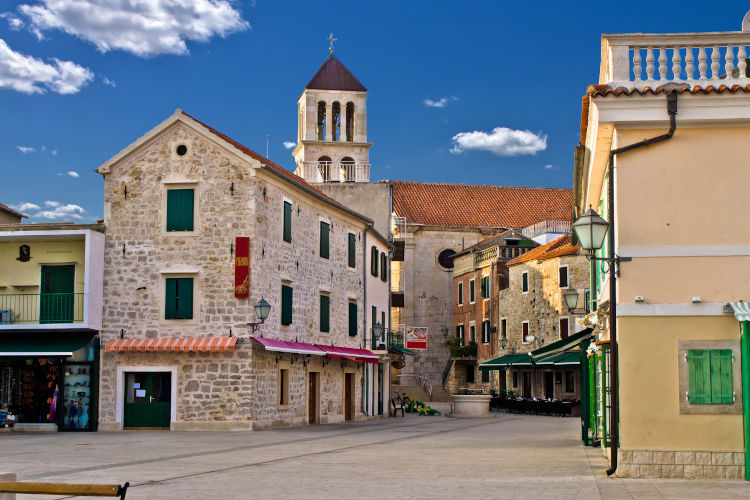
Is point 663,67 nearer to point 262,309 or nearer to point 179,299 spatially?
point 262,309

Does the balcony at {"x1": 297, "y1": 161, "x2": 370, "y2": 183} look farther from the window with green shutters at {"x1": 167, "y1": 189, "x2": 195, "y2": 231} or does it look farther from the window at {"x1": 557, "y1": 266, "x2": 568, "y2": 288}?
the window with green shutters at {"x1": 167, "y1": 189, "x2": 195, "y2": 231}

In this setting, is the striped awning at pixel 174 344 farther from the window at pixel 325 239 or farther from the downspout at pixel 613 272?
the downspout at pixel 613 272

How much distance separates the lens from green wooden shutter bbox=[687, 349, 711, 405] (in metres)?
13.7

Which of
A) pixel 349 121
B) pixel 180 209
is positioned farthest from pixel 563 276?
pixel 180 209

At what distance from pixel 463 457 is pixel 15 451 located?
943 centimetres

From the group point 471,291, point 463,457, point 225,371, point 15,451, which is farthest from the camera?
→ point 471,291

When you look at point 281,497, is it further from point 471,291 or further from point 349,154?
point 349,154

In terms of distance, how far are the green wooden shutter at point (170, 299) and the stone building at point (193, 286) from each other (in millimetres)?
31

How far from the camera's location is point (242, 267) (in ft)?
95.3

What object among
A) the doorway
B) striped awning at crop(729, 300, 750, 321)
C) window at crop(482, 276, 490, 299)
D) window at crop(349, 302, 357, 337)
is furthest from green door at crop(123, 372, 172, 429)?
window at crop(482, 276, 490, 299)

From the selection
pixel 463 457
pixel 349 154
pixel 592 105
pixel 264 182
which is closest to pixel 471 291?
pixel 349 154

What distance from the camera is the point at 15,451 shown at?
66.5 ft

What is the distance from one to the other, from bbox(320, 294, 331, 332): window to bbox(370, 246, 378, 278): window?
5.47 metres

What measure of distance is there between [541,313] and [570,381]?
14.3 ft
